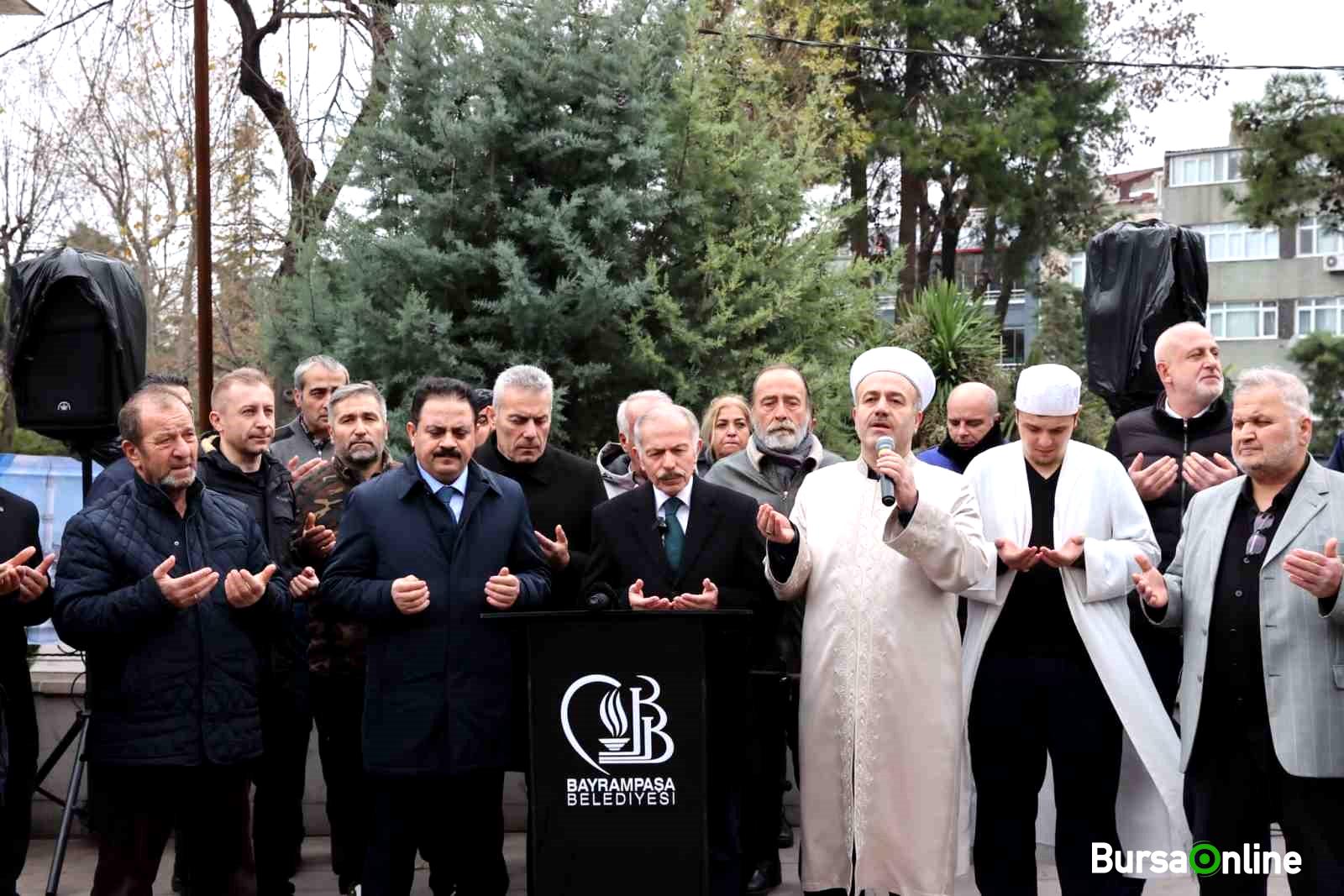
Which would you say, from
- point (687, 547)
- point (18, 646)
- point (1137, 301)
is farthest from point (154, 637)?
point (1137, 301)

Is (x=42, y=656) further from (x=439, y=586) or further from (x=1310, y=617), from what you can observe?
(x=1310, y=617)

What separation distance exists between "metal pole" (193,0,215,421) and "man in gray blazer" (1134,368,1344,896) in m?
10.1

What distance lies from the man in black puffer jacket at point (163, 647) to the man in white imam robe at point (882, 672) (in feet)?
6.18

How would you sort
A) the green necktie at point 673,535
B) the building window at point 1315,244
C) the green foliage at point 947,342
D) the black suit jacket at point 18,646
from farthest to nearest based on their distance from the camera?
the building window at point 1315,244 < the green foliage at point 947,342 < the black suit jacket at point 18,646 < the green necktie at point 673,535

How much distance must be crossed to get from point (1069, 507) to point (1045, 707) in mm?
738

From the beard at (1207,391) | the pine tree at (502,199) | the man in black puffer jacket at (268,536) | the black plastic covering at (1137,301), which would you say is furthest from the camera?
the pine tree at (502,199)

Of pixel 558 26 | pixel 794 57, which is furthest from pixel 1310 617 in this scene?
pixel 794 57

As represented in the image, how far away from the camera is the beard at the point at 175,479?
16.8 feet

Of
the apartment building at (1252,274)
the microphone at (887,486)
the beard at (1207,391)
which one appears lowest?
the microphone at (887,486)

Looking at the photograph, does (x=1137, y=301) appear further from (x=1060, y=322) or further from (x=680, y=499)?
(x=1060, y=322)

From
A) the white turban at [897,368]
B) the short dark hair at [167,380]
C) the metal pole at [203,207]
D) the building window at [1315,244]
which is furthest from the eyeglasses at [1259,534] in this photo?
the building window at [1315,244]

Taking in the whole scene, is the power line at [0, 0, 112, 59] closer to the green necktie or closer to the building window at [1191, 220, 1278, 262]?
the green necktie

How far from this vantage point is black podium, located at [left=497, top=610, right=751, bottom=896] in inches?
186

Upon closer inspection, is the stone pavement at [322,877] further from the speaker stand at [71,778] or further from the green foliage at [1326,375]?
the green foliage at [1326,375]
